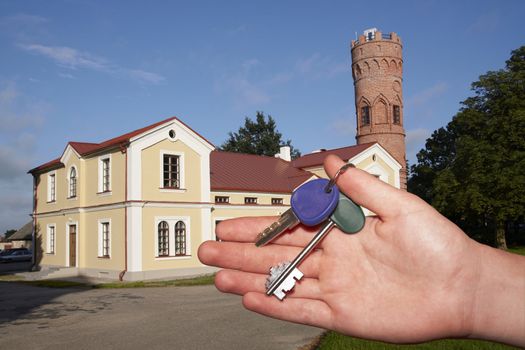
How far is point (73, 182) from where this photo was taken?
96.0 ft

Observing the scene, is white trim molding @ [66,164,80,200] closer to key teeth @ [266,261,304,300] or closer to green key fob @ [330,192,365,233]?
key teeth @ [266,261,304,300]

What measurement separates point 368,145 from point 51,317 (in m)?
26.8

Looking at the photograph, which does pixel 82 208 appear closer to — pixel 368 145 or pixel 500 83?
pixel 368 145

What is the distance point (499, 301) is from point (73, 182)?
29.9 meters

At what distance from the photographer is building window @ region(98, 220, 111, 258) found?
83.9 feet

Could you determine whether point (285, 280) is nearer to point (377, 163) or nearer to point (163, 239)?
point (163, 239)

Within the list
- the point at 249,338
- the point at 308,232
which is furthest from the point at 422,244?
the point at 249,338

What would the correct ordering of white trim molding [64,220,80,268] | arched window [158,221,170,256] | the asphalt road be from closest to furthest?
arched window [158,221,170,256] → white trim molding [64,220,80,268] → the asphalt road

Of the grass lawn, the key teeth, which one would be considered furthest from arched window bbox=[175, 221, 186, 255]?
the key teeth

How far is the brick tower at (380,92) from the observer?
45.6 m

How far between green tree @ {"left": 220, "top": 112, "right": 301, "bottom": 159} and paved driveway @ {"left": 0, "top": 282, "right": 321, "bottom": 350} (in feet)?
163

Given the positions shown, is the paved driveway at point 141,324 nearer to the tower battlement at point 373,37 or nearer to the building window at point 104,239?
the building window at point 104,239

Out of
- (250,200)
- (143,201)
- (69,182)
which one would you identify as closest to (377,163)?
(250,200)

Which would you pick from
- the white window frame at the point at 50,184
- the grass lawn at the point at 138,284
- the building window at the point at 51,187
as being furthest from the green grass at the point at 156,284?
the building window at the point at 51,187
